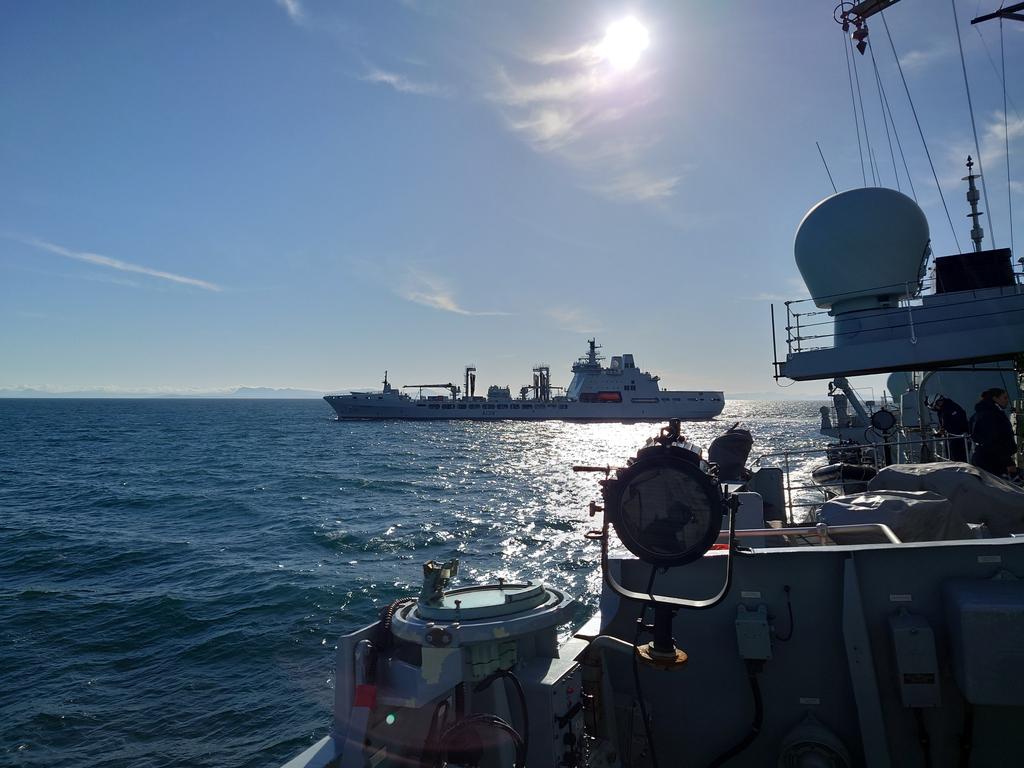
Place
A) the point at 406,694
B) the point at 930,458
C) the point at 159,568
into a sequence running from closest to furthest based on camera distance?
the point at 406,694
the point at 930,458
the point at 159,568

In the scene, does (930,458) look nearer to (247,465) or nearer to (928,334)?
(928,334)

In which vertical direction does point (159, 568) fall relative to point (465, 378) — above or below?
below

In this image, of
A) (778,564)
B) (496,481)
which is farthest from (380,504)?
(778,564)

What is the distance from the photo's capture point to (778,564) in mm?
3506

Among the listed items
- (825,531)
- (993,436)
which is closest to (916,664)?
(825,531)

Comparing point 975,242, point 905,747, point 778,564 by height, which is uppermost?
point 975,242

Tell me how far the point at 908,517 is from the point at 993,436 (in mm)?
3811

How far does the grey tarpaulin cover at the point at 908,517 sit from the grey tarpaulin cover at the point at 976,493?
0.51 feet

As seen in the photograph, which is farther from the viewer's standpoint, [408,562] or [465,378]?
[465,378]

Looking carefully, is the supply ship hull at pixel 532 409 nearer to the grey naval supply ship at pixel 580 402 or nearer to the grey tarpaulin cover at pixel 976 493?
the grey naval supply ship at pixel 580 402

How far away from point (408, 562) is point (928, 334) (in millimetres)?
11646

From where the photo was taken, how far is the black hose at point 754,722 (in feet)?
10.9

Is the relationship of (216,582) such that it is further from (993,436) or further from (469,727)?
(993,436)

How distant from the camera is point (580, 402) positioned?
90.5m
